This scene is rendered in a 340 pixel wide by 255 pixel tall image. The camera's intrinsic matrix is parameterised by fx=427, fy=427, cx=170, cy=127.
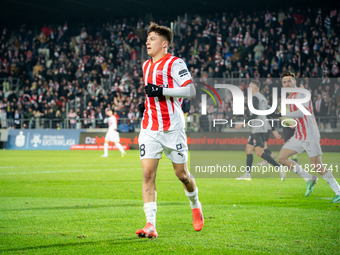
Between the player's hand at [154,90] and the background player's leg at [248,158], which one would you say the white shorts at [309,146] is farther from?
the player's hand at [154,90]

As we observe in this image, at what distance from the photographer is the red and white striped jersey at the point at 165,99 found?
5.00 meters

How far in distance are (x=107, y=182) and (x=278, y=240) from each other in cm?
647

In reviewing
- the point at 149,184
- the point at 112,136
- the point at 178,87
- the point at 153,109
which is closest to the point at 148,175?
the point at 149,184

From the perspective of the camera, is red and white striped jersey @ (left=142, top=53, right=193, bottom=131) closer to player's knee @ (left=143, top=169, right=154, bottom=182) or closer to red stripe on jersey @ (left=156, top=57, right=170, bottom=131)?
red stripe on jersey @ (left=156, top=57, right=170, bottom=131)

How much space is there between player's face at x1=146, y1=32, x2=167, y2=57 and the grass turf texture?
2175 mm

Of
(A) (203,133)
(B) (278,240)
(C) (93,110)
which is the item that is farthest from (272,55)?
(B) (278,240)

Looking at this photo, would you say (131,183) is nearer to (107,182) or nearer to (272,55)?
(107,182)

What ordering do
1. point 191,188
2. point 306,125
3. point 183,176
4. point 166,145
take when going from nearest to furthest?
1. point 166,145
2. point 183,176
3. point 191,188
4. point 306,125

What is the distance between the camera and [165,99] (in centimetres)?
505

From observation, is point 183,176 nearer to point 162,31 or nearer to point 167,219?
point 167,219

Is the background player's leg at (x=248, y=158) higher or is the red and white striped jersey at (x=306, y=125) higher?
the red and white striped jersey at (x=306, y=125)

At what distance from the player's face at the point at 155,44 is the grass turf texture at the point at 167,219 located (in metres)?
2.17

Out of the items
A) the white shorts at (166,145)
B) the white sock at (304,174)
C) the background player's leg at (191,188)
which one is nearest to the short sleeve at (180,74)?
the white shorts at (166,145)

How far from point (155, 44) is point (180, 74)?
52 centimetres
